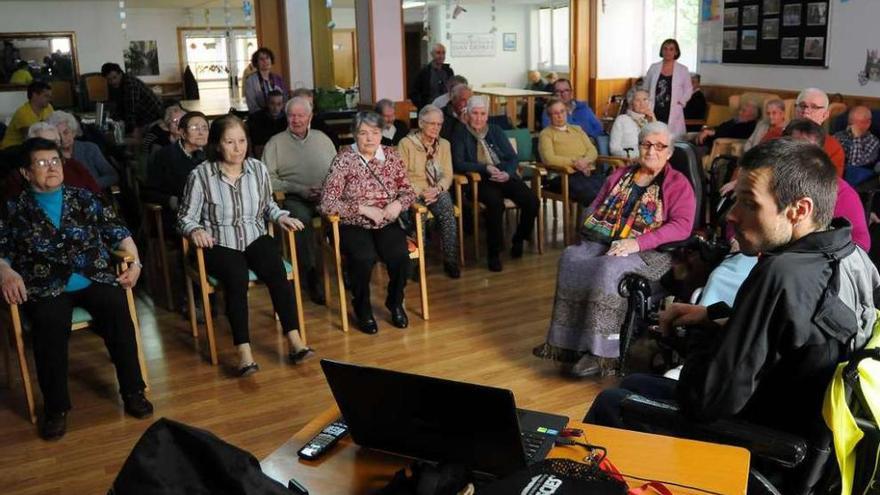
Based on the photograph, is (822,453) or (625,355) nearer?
(822,453)

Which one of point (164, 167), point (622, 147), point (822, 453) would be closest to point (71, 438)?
point (164, 167)

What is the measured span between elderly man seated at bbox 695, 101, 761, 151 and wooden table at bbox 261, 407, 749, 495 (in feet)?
19.8

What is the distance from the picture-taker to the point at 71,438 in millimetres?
3195

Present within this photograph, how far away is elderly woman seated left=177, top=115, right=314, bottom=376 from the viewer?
12.3 ft

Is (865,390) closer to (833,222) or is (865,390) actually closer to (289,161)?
(833,222)

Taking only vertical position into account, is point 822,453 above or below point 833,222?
below

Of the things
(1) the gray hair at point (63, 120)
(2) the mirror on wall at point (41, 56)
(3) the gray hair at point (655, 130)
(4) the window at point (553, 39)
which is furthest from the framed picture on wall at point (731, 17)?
(2) the mirror on wall at point (41, 56)

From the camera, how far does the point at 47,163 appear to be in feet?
10.7

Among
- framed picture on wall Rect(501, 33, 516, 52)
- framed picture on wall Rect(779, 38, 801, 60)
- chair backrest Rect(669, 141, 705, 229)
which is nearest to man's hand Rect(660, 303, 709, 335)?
chair backrest Rect(669, 141, 705, 229)

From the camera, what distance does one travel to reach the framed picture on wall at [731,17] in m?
8.50

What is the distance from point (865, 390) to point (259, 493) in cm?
116

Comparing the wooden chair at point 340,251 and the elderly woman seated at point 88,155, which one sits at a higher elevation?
the elderly woman seated at point 88,155

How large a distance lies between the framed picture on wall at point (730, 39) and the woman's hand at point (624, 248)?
5908 mm

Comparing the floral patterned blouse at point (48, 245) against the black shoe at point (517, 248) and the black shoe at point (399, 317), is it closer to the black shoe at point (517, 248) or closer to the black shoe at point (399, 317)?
the black shoe at point (399, 317)
